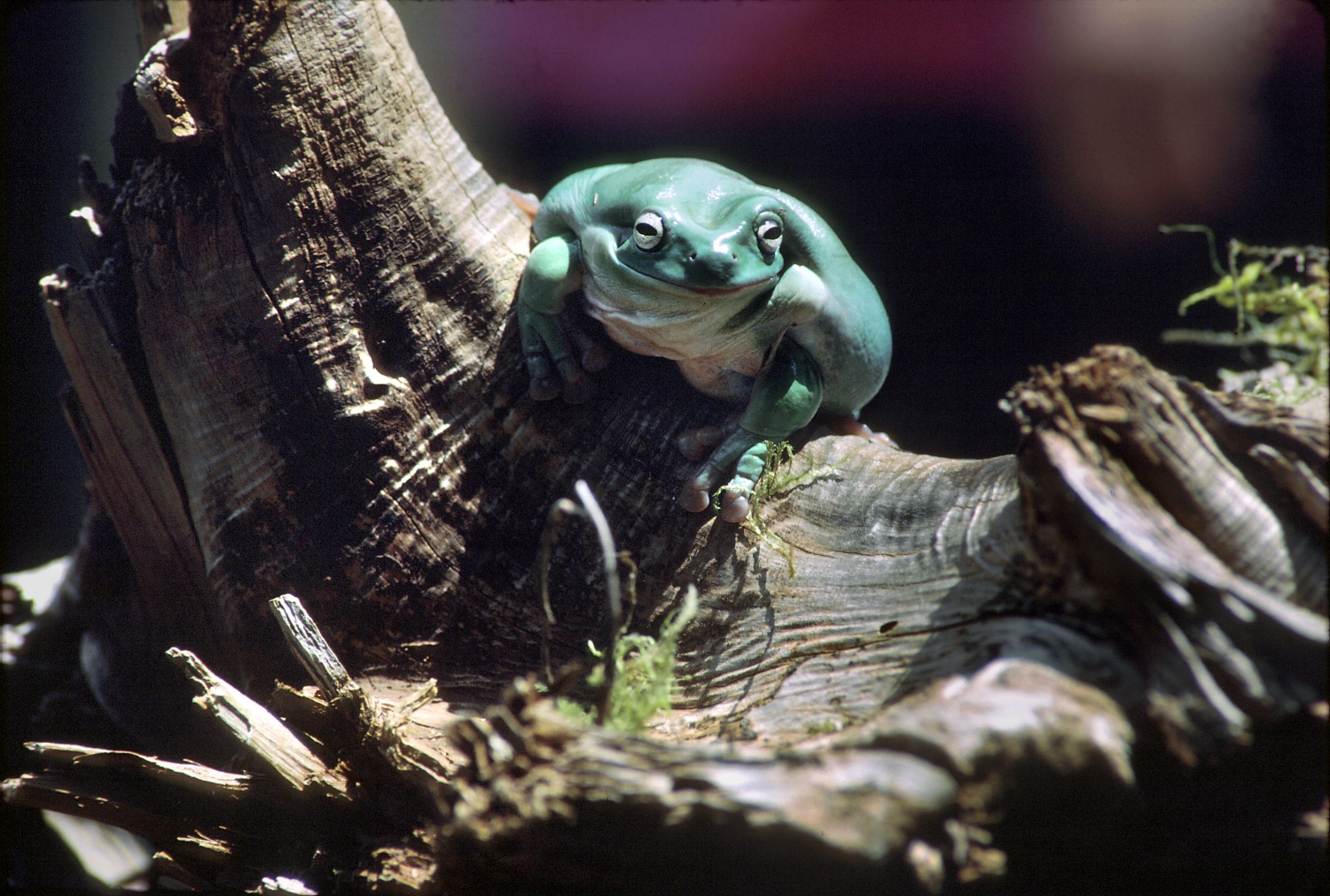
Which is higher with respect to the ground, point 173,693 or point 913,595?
point 913,595

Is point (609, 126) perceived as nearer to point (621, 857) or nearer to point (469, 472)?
point (469, 472)

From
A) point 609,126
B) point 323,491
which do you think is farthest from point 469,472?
point 609,126

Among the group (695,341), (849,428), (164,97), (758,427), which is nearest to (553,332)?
(695,341)

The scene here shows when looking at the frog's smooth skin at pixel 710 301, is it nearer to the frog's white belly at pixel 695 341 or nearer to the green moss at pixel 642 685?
the frog's white belly at pixel 695 341

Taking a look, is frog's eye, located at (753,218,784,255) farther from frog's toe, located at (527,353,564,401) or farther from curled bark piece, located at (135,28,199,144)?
curled bark piece, located at (135,28,199,144)

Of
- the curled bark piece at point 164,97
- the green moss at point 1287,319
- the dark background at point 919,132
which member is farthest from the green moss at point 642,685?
the dark background at point 919,132
